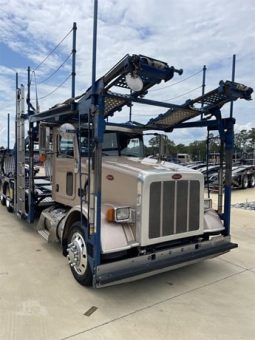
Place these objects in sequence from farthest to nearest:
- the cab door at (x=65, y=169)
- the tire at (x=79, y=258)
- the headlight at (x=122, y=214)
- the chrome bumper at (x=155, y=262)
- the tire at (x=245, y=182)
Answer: the tire at (x=245, y=182) → the cab door at (x=65, y=169) → the tire at (x=79, y=258) → the headlight at (x=122, y=214) → the chrome bumper at (x=155, y=262)

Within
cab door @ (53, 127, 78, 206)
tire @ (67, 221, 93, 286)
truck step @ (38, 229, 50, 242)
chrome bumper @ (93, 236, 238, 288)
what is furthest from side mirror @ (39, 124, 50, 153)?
chrome bumper @ (93, 236, 238, 288)

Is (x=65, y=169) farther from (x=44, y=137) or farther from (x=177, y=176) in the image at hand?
(x=177, y=176)

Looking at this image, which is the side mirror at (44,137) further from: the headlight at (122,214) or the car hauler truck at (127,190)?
the headlight at (122,214)

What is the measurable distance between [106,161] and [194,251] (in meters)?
1.79

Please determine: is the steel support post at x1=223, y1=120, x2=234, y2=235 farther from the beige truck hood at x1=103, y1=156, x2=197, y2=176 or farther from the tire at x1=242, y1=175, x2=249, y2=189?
the tire at x1=242, y1=175, x2=249, y2=189

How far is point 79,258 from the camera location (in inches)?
157

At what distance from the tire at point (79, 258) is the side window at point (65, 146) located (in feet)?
4.53

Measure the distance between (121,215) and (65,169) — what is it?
6.39ft

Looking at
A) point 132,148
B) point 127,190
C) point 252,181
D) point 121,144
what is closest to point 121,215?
point 127,190

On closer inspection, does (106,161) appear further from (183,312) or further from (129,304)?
(183,312)

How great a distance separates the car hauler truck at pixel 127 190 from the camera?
3.50 metres

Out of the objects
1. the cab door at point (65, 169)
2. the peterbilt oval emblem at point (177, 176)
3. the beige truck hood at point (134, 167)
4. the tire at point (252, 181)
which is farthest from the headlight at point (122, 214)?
the tire at point (252, 181)

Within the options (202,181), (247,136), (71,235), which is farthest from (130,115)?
(247,136)

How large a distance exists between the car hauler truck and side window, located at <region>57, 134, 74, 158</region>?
0.02 meters
